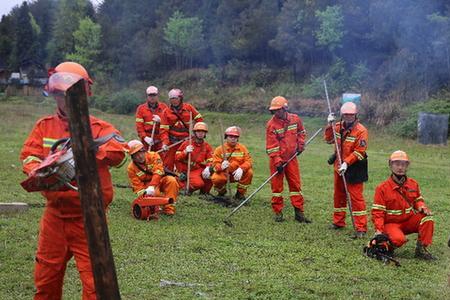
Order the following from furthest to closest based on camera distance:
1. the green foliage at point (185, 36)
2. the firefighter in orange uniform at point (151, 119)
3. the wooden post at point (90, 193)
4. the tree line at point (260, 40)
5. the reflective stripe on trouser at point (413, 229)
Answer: the green foliage at point (185, 36) → the tree line at point (260, 40) → the firefighter in orange uniform at point (151, 119) → the reflective stripe on trouser at point (413, 229) → the wooden post at point (90, 193)

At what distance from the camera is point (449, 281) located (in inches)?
238

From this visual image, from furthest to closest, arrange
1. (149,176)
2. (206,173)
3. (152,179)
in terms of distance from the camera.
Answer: (206,173) → (149,176) → (152,179)

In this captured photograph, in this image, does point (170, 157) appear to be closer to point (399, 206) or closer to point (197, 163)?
point (197, 163)

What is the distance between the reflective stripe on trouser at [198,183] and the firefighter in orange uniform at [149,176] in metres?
1.63

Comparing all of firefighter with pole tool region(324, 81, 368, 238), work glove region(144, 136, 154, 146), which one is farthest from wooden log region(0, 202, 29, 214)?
firefighter with pole tool region(324, 81, 368, 238)

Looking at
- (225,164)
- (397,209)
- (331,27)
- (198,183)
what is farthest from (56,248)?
(331,27)

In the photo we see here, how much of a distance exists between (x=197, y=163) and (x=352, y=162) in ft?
11.5

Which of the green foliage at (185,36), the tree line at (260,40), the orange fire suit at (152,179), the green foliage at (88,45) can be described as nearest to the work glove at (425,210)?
the orange fire suit at (152,179)

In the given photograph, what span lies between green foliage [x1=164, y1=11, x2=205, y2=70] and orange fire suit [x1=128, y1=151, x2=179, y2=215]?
119ft

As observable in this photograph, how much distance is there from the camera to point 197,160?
36.0 ft

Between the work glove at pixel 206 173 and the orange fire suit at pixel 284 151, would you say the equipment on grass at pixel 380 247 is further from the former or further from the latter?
the work glove at pixel 206 173

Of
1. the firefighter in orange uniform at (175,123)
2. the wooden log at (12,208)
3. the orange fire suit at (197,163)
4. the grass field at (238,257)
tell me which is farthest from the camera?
the firefighter in orange uniform at (175,123)

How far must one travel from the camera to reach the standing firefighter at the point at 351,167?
Answer: 816 cm

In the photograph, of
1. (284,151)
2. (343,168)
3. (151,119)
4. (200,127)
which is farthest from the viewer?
(151,119)
